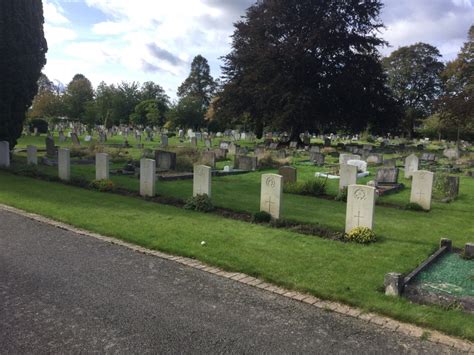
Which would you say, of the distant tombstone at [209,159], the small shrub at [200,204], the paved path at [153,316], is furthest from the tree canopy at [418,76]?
the paved path at [153,316]

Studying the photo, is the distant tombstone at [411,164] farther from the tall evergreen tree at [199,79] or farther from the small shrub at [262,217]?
the tall evergreen tree at [199,79]

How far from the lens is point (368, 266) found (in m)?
6.69

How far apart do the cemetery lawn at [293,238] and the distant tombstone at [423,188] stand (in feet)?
1.38

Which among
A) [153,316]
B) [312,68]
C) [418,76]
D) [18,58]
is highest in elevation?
[418,76]

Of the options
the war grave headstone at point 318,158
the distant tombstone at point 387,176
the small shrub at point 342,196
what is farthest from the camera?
the war grave headstone at point 318,158

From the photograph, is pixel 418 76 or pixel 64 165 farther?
pixel 418 76

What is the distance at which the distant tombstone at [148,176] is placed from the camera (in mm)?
12531

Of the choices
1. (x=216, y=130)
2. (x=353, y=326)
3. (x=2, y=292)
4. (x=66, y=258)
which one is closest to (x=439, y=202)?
(x=353, y=326)

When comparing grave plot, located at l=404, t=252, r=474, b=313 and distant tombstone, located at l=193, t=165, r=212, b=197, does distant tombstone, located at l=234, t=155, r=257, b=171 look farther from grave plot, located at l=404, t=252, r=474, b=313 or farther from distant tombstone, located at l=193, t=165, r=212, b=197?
grave plot, located at l=404, t=252, r=474, b=313

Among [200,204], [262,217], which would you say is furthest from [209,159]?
[262,217]

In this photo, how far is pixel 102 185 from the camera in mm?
13570

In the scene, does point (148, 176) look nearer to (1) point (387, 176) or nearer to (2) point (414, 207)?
(2) point (414, 207)

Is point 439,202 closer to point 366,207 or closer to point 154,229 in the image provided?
point 366,207

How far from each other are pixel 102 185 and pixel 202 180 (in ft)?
12.8
